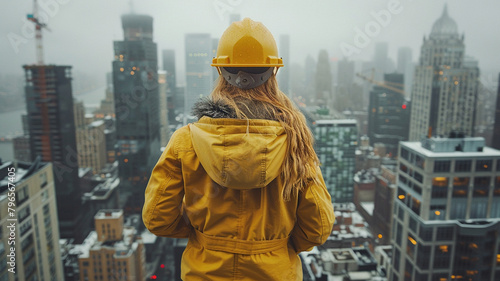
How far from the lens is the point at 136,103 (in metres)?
16.9

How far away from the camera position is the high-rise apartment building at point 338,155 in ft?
48.0

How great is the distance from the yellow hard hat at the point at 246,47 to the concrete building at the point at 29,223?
3.45 m

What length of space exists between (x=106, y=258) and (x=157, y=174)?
34.8 feet

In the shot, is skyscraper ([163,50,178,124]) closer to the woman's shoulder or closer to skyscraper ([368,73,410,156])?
the woman's shoulder

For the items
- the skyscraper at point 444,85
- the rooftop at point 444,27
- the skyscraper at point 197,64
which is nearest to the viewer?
the skyscraper at point 197,64

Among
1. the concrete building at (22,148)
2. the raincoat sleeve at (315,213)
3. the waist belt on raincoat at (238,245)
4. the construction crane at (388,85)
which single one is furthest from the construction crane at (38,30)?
the construction crane at (388,85)

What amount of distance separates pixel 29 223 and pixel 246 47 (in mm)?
4889

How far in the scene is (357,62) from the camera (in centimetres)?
2392

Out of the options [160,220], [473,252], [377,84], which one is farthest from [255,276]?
[377,84]

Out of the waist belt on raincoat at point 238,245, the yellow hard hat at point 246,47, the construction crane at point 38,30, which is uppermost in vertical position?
the construction crane at point 38,30

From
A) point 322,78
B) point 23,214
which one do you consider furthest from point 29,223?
point 322,78

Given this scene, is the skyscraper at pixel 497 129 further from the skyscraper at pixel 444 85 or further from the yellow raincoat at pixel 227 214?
the yellow raincoat at pixel 227 214

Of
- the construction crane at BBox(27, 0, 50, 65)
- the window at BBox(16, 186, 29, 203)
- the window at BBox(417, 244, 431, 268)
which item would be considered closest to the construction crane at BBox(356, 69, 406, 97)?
the window at BBox(417, 244, 431, 268)

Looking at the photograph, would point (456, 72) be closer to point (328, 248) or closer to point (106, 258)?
point (328, 248)
